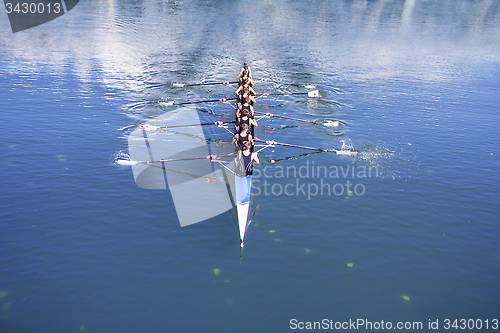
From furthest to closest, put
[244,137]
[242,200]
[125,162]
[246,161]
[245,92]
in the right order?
[245,92], [125,162], [244,137], [246,161], [242,200]

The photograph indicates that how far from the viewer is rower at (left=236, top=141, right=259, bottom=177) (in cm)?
1755

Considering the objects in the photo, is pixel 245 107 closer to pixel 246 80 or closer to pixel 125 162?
pixel 246 80

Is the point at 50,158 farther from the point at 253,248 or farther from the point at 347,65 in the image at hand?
the point at 347,65

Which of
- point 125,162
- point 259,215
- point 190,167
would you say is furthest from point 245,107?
point 259,215

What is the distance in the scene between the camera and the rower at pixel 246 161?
17547 mm

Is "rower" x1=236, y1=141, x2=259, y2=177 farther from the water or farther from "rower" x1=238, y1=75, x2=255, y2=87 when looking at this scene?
"rower" x1=238, y1=75, x2=255, y2=87

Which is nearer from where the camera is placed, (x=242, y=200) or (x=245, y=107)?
(x=242, y=200)

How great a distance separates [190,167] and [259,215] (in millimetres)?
6001

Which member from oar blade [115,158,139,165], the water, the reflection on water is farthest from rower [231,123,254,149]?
the reflection on water

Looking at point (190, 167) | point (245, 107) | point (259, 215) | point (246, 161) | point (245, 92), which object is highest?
point (245, 92)

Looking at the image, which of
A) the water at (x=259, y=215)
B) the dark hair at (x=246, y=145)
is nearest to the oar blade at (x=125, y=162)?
the water at (x=259, y=215)

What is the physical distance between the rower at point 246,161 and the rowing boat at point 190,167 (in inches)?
9.3

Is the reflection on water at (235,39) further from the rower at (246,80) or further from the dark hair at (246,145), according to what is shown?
the dark hair at (246,145)

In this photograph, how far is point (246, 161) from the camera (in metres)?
17.8
